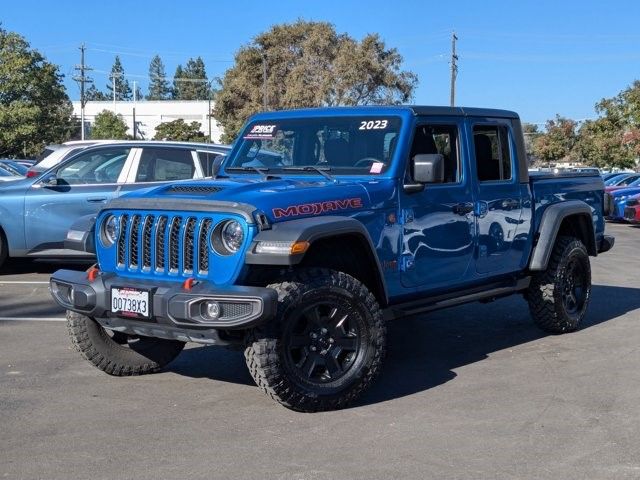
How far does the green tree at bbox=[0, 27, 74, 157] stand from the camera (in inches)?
1716

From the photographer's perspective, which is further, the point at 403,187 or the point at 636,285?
the point at 636,285

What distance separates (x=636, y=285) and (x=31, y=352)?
26.0 ft

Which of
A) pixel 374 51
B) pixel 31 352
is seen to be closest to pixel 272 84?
pixel 374 51

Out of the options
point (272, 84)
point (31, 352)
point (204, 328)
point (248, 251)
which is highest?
point (272, 84)

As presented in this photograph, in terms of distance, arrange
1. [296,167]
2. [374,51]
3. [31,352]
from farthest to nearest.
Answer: [374,51]
[31,352]
[296,167]

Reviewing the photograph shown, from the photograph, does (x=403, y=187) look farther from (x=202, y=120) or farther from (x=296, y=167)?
(x=202, y=120)

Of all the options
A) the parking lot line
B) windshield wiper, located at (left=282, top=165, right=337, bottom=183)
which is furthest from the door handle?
the parking lot line

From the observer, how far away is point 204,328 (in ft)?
16.5

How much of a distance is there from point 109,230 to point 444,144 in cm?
270

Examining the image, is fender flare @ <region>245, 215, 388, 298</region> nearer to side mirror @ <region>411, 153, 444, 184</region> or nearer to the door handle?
side mirror @ <region>411, 153, 444, 184</region>

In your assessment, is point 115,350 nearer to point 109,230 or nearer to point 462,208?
point 109,230

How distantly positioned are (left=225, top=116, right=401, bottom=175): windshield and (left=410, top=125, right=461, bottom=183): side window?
0.83 ft

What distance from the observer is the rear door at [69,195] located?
10.9 meters

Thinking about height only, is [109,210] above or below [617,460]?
above
